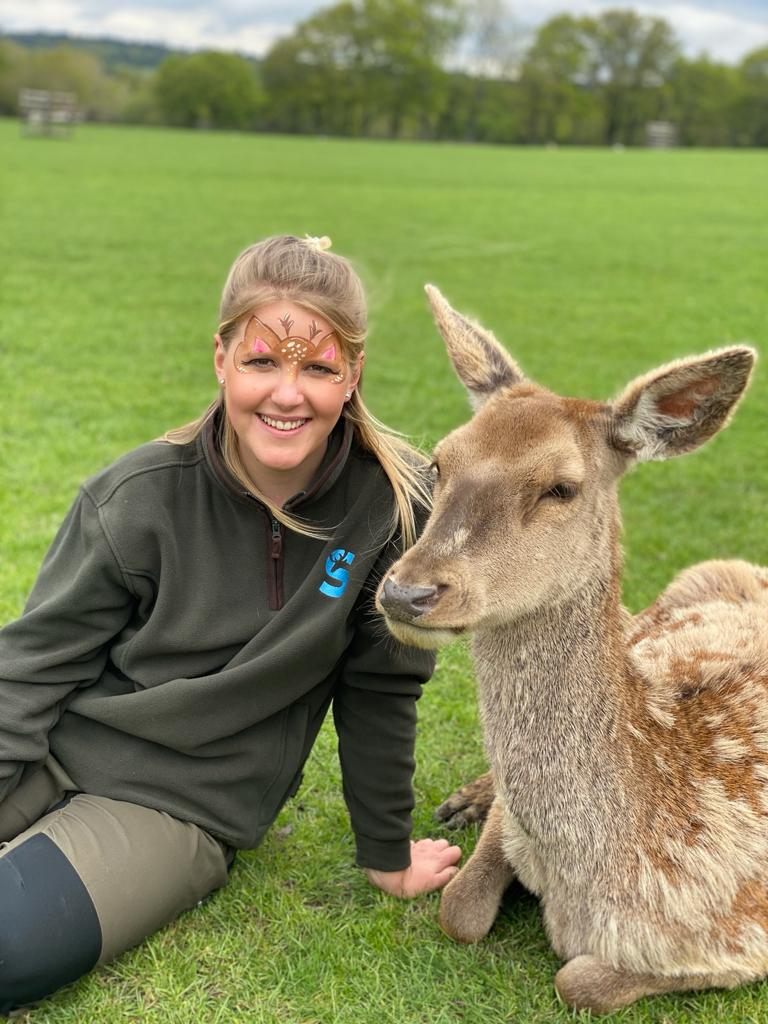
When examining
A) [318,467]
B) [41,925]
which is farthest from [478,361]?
[41,925]

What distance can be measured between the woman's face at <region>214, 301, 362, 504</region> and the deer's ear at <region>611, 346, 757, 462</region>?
924 mm

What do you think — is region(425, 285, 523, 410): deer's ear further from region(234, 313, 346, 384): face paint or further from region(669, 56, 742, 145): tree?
region(669, 56, 742, 145): tree

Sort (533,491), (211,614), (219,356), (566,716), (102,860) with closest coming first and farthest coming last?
(533,491) → (566,716) → (102,860) → (211,614) → (219,356)

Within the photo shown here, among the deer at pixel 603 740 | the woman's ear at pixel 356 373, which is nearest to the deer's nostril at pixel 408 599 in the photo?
the deer at pixel 603 740

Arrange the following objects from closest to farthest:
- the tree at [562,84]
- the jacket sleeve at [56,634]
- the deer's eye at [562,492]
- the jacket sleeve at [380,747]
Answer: the deer's eye at [562,492] < the jacket sleeve at [56,634] < the jacket sleeve at [380,747] < the tree at [562,84]

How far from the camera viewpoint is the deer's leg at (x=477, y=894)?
11.7ft

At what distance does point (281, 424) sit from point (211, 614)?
2.16ft

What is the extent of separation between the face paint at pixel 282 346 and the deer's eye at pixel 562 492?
90cm

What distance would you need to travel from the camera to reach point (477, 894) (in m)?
3.58

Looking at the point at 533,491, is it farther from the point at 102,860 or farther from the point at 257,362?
the point at 102,860

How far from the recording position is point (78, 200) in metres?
23.9

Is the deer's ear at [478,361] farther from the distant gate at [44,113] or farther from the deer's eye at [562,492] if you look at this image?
the distant gate at [44,113]

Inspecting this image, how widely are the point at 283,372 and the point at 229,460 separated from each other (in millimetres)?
340

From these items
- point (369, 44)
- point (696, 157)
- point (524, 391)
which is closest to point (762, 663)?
point (524, 391)
